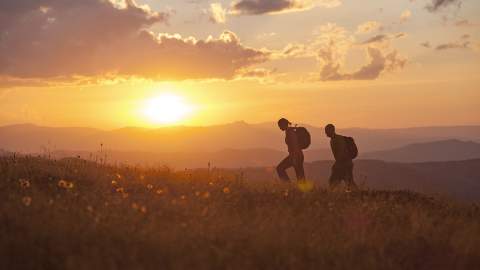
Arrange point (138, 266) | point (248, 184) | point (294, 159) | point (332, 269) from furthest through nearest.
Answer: point (294, 159)
point (248, 184)
point (332, 269)
point (138, 266)

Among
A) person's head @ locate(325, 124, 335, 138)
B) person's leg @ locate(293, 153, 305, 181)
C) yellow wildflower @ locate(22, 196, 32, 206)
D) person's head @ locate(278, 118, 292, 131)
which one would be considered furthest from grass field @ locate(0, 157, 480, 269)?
person's head @ locate(278, 118, 292, 131)

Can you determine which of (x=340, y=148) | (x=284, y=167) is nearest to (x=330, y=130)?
(x=340, y=148)

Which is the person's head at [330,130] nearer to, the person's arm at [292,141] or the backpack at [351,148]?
the backpack at [351,148]

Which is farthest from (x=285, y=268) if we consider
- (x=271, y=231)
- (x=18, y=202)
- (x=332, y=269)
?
(x=18, y=202)

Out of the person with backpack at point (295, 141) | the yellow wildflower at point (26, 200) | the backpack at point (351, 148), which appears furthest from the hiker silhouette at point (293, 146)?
the yellow wildflower at point (26, 200)

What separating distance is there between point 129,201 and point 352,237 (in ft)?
12.0

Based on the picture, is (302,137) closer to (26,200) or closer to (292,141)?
(292,141)

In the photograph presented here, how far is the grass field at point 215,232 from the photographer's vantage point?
21.8ft

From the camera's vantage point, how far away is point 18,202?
8383 millimetres

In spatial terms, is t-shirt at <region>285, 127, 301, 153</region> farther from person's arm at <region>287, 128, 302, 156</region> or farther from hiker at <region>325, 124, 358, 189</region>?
hiker at <region>325, 124, 358, 189</region>

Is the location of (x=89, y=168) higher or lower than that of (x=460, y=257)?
higher

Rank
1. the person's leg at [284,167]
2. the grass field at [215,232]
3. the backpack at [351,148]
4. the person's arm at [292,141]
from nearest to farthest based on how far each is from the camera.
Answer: the grass field at [215,232] → the backpack at [351,148] → the person's arm at [292,141] → the person's leg at [284,167]

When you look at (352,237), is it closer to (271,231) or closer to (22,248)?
(271,231)

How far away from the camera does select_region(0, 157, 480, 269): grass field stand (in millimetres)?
6645
